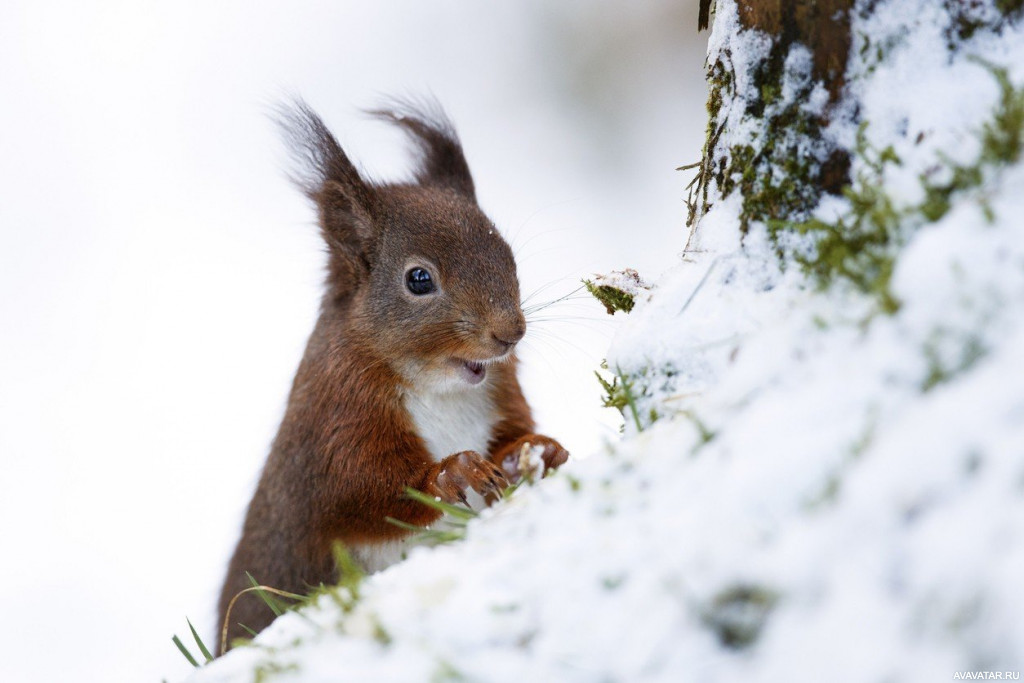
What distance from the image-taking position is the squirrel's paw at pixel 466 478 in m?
1.90

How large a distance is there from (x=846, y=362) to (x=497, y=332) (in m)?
1.28

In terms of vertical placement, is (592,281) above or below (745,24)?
below

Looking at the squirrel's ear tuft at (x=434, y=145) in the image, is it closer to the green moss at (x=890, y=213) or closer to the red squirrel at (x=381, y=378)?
the red squirrel at (x=381, y=378)

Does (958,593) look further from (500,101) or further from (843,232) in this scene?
(500,101)

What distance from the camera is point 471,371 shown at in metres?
2.29

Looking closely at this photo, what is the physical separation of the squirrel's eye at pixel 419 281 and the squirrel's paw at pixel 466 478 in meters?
0.48

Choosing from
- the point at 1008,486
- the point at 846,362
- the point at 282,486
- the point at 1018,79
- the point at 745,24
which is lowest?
the point at 282,486

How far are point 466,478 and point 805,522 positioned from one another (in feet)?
3.75

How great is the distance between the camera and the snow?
2.59ft

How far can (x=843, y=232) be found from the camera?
3.85 feet

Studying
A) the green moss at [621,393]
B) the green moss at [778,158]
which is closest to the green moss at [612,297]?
the green moss at [621,393]

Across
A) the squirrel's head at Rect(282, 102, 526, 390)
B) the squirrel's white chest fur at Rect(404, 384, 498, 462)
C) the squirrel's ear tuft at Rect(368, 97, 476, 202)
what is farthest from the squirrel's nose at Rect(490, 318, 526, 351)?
the squirrel's ear tuft at Rect(368, 97, 476, 202)

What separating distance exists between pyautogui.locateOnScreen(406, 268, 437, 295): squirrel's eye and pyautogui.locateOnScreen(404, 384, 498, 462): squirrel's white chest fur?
0.25 meters

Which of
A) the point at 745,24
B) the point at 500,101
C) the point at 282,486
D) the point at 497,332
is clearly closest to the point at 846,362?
the point at 745,24
